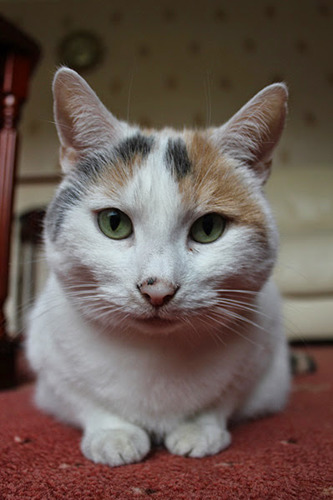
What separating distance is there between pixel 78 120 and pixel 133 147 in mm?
A: 113

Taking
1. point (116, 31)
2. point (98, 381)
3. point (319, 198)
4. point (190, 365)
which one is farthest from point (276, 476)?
point (116, 31)

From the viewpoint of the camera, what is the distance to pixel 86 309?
0.78 m

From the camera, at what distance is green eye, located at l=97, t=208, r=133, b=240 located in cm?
73

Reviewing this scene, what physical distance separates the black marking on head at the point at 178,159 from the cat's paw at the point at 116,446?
1.48ft

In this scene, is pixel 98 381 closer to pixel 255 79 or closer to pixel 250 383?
pixel 250 383

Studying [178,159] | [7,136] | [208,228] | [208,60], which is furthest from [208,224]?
[208,60]

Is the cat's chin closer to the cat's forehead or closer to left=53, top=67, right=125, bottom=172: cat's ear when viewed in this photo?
the cat's forehead

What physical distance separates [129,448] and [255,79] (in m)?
3.55

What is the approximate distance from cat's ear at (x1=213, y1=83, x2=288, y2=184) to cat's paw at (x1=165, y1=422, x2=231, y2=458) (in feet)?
1.56

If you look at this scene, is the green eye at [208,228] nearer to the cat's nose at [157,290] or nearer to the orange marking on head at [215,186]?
the orange marking on head at [215,186]

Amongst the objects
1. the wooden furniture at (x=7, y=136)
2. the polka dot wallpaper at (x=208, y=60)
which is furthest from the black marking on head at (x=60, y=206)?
the polka dot wallpaper at (x=208, y=60)

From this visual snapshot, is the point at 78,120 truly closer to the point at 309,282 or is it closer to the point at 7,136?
the point at 7,136

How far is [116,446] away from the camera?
0.75 metres

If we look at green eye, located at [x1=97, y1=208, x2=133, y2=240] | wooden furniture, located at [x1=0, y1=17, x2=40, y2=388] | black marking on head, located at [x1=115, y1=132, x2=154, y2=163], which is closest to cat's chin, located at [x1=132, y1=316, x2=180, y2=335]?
green eye, located at [x1=97, y1=208, x2=133, y2=240]
